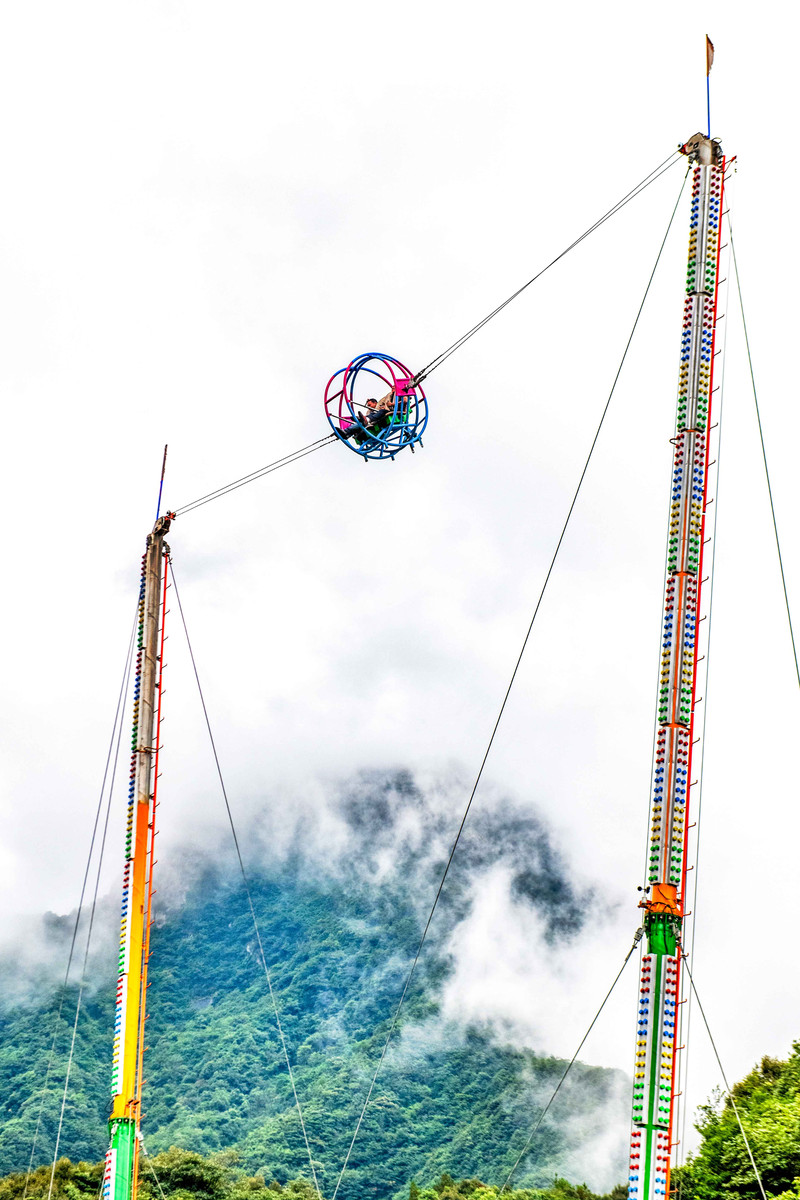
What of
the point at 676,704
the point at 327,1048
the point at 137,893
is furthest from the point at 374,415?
the point at 327,1048

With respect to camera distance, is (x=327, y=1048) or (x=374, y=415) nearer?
(x=374, y=415)

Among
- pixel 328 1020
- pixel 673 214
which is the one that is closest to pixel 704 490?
pixel 673 214

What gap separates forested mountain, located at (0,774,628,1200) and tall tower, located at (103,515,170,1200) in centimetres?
4455

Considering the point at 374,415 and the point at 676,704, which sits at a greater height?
the point at 374,415

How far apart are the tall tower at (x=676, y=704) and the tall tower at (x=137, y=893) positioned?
31.4 feet

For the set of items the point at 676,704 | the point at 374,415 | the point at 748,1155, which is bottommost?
the point at 748,1155

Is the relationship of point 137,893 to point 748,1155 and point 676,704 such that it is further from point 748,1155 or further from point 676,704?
point 748,1155

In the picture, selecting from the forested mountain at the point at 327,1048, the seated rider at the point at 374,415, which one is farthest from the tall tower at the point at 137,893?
the forested mountain at the point at 327,1048

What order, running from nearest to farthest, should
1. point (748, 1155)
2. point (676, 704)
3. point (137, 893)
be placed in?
1. point (676, 704)
2. point (137, 893)
3. point (748, 1155)

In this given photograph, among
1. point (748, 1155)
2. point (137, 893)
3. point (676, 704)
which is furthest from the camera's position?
point (748, 1155)

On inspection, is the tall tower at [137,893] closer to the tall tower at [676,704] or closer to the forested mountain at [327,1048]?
the tall tower at [676,704]

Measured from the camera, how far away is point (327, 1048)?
88.0 metres

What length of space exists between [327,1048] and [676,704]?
78.3 meters

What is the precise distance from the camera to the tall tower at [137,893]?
70.0 feet
